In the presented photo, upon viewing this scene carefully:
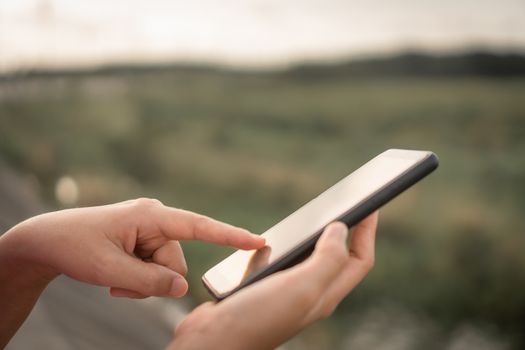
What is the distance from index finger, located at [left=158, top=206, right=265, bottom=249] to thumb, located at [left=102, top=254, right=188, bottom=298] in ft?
0.18

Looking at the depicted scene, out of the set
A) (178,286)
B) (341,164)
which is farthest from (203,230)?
(341,164)

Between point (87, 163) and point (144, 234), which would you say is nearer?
point (144, 234)

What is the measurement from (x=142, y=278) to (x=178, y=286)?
0.05 meters

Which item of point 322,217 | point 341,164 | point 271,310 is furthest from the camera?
point 341,164

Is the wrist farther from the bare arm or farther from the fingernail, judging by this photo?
the fingernail

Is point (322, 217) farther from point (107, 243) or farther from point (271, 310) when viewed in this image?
point (107, 243)

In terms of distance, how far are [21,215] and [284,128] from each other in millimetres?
4208

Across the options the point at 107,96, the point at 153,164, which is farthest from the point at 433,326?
the point at 107,96

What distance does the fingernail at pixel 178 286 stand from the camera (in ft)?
2.34

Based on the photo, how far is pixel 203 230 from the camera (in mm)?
715

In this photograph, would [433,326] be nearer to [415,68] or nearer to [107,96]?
[415,68]

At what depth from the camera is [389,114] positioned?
5.51 metres

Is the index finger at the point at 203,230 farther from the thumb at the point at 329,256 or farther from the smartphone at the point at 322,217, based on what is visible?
the thumb at the point at 329,256

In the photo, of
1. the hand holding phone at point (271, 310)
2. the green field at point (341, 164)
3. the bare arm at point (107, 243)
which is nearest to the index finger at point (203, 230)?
the bare arm at point (107, 243)
